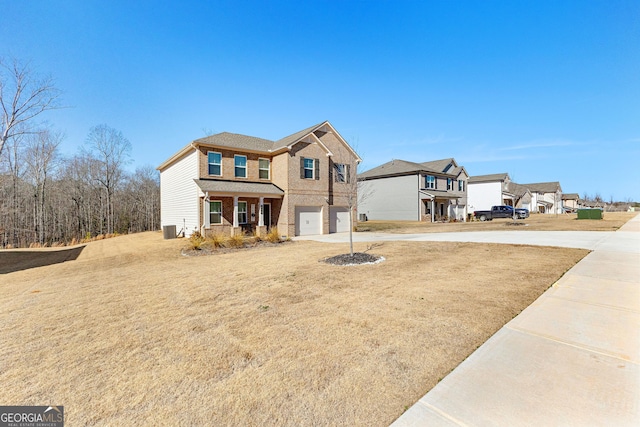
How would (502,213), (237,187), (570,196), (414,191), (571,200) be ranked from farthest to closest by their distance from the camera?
(571,200) < (570,196) < (502,213) < (414,191) < (237,187)

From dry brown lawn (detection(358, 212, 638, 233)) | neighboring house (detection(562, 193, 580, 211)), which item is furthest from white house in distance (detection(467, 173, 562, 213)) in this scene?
neighboring house (detection(562, 193, 580, 211))

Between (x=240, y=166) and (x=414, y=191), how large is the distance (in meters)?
21.1

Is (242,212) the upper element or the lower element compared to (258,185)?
lower

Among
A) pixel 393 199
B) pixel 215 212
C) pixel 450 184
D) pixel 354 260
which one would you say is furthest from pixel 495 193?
pixel 354 260

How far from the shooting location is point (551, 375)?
277 cm

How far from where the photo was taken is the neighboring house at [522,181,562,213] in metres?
55.9

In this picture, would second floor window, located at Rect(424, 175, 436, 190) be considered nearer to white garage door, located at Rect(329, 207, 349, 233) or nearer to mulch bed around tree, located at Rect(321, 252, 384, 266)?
white garage door, located at Rect(329, 207, 349, 233)

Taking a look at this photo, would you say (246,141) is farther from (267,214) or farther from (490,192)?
(490,192)

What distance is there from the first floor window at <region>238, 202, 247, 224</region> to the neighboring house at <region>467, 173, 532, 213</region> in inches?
1558

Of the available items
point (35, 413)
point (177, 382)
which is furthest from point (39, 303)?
point (177, 382)

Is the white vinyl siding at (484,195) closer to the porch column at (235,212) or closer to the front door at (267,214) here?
the front door at (267,214)

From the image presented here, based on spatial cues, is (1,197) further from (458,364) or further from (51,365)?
(458,364)

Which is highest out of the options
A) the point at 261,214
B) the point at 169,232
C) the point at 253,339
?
the point at 261,214

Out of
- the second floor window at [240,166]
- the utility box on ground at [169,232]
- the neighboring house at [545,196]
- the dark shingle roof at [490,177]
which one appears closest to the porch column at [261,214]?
the second floor window at [240,166]
